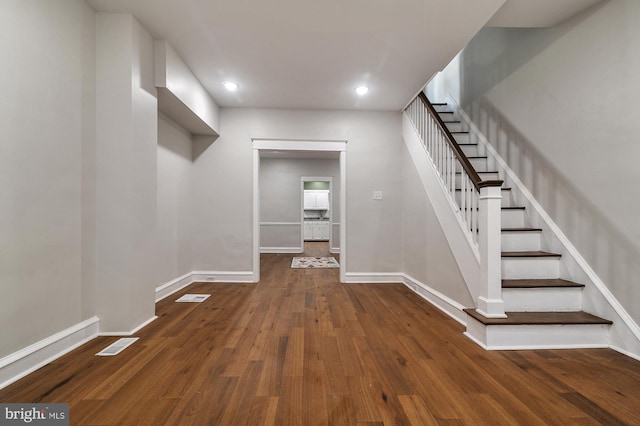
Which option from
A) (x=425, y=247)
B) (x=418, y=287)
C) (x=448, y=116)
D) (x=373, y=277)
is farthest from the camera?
(x=448, y=116)

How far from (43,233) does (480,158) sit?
4.03 metres

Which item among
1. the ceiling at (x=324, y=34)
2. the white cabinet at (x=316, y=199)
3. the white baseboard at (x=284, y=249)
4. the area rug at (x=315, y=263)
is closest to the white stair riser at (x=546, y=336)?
the ceiling at (x=324, y=34)

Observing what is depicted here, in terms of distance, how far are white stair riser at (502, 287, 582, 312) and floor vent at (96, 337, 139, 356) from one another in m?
2.87

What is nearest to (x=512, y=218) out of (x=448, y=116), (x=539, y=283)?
(x=539, y=283)

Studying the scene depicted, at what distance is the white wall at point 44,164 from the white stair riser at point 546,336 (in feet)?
9.63

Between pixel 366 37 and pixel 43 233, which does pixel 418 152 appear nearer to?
pixel 366 37

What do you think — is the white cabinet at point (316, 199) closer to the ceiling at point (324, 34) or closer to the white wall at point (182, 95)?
the white wall at point (182, 95)

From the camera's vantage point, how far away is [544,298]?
78.1 inches

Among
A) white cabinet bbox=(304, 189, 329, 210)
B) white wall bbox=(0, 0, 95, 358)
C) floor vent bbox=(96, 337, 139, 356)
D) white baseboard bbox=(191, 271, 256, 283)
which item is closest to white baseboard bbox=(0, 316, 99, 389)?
white wall bbox=(0, 0, 95, 358)

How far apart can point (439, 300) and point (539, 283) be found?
87cm

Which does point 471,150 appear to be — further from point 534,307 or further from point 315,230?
point 315,230

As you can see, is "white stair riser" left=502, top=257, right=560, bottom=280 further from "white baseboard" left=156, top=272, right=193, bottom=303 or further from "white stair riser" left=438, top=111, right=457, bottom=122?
"white baseboard" left=156, top=272, right=193, bottom=303

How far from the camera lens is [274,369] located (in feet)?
4.99

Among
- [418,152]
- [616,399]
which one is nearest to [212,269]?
[418,152]
